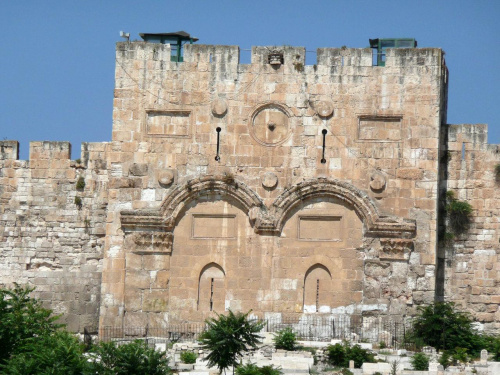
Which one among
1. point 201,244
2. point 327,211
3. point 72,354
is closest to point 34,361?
point 72,354

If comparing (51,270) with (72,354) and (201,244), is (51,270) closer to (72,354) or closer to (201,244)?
(201,244)

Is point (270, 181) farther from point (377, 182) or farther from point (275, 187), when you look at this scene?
point (377, 182)

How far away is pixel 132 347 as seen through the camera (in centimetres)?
2559

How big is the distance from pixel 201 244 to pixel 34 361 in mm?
5946

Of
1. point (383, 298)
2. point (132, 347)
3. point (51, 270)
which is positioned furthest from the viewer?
point (51, 270)

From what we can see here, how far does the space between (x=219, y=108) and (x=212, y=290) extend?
4060mm

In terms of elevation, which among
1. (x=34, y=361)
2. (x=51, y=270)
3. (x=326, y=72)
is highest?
(x=326, y=72)

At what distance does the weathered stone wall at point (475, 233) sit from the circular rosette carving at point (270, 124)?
12.9 feet

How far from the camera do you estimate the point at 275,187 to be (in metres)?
30.3

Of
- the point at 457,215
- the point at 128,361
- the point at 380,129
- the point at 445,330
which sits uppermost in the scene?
the point at 380,129

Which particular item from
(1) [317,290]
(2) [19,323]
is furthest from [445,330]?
(2) [19,323]

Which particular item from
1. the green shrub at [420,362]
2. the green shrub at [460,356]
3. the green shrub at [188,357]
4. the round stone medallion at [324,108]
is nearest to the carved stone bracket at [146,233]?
the green shrub at [188,357]

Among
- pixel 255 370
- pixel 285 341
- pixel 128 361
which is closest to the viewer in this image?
pixel 128 361

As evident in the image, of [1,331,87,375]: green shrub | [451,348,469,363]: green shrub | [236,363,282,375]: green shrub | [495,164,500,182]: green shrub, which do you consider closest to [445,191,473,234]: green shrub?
[495,164,500,182]: green shrub
